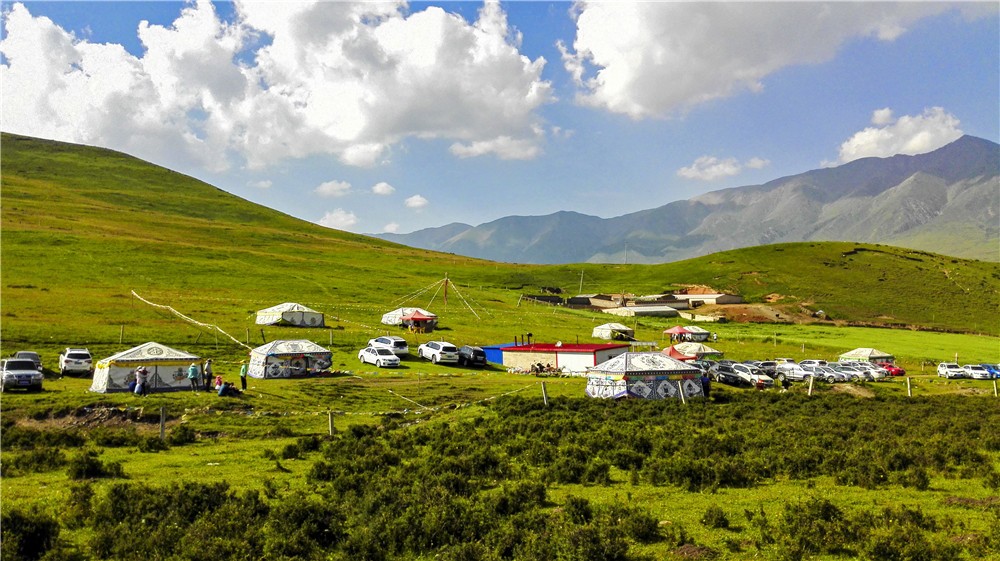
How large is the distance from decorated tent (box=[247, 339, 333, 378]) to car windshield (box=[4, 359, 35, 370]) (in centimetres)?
1379

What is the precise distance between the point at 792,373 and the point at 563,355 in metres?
21.0

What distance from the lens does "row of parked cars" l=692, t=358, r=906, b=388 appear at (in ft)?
172

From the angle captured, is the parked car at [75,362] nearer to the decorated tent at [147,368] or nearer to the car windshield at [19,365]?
the decorated tent at [147,368]

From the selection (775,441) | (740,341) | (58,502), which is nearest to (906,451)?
(775,441)

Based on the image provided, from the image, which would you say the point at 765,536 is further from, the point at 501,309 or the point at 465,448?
the point at 501,309

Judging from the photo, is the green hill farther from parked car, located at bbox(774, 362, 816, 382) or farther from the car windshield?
parked car, located at bbox(774, 362, 816, 382)

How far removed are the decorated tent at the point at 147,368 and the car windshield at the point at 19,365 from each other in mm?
3388

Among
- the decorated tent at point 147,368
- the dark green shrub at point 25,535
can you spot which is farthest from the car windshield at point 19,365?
the dark green shrub at point 25,535

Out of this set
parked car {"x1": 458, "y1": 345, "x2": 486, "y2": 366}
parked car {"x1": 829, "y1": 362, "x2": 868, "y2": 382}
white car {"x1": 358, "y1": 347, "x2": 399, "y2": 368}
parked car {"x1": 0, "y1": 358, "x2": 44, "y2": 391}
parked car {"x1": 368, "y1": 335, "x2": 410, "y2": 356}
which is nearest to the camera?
parked car {"x1": 0, "y1": 358, "x2": 44, "y2": 391}

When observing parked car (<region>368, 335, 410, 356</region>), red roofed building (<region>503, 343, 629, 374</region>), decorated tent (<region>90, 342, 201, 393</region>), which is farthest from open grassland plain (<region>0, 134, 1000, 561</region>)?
red roofed building (<region>503, 343, 629, 374</region>)

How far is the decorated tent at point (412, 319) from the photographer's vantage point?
246 feet

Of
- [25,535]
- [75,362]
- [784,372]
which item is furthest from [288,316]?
[25,535]

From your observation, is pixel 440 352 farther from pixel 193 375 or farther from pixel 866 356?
pixel 866 356

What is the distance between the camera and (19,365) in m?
36.8
